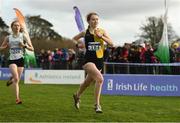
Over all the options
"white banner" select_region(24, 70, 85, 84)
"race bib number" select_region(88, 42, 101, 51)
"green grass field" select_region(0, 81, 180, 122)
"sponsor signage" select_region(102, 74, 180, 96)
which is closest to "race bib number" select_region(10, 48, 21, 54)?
"green grass field" select_region(0, 81, 180, 122)

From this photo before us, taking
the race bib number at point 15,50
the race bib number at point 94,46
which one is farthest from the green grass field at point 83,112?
the race bib number at point 94,46

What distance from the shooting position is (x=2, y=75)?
27.7 metres

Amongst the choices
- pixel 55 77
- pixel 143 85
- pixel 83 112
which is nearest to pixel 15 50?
pixel 83 112

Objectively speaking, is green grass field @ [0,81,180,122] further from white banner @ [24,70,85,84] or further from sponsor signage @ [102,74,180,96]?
white banner @ [24,70,85,84]

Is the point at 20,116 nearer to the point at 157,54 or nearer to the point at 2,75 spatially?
the point at 157,54

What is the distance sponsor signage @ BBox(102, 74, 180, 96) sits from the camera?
16766 millimetres

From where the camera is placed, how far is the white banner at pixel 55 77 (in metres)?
23.4

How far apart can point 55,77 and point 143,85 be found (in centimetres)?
775

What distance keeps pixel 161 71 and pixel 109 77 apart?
6892mm

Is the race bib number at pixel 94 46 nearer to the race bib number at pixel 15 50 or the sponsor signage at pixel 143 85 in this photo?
the race bib number at pixel 15 50

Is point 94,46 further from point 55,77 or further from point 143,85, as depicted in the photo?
point 55,77

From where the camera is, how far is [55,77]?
23.7 m

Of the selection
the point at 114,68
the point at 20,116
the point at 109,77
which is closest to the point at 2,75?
the point at 114,68

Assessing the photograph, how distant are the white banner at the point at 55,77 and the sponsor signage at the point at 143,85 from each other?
6.36m
